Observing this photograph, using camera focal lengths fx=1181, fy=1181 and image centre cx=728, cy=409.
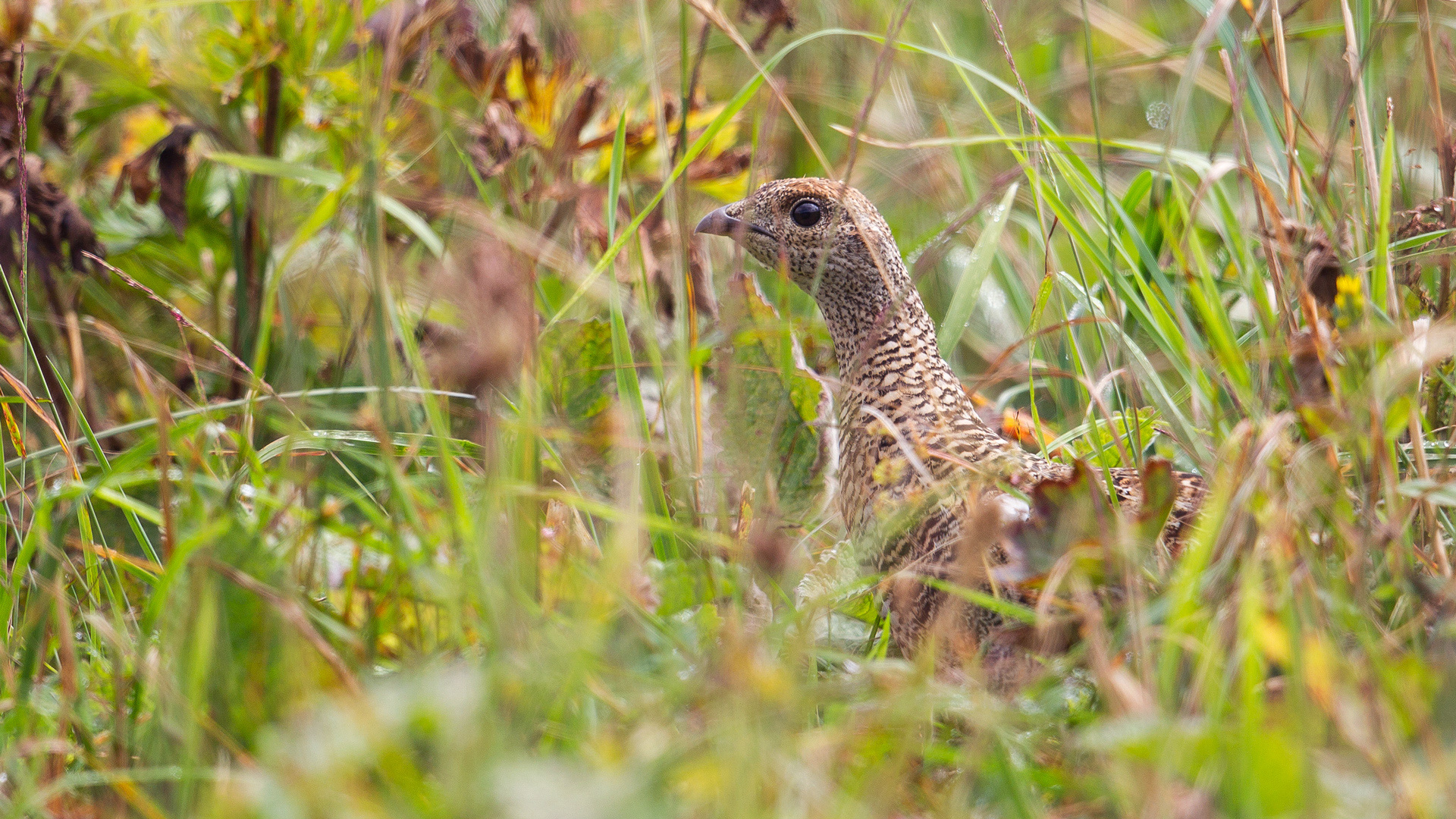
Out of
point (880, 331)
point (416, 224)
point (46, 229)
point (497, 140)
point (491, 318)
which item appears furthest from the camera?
point (497, 140)

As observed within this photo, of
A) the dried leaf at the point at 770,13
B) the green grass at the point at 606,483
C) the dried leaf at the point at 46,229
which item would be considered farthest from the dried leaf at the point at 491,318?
the dried leaf at the point at 46,229

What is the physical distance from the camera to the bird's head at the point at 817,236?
248 centimetres

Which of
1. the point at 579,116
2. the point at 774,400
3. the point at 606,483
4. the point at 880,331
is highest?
the point at 579,116

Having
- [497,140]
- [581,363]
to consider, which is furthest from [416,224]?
[581,363]

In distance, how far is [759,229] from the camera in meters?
2.59

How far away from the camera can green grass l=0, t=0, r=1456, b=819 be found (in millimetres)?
1240

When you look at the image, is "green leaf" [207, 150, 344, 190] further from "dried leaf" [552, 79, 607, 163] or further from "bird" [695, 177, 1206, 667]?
"bird" [695, 177, 1206, 667]

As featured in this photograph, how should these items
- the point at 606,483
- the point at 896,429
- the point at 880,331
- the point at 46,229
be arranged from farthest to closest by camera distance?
1. the point at 46,229
2. the point at 606,483
3. the point at 880,331
4. the point at 896,429

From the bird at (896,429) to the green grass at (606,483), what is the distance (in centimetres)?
10

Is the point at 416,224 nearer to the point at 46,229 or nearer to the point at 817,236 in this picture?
the point at 46,229

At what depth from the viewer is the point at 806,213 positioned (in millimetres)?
2531

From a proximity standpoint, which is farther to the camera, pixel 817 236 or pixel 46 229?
pixel 46 229

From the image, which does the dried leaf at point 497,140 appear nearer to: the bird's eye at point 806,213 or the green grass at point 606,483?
the green grass at point 606,483

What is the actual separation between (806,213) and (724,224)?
0.72 feet
